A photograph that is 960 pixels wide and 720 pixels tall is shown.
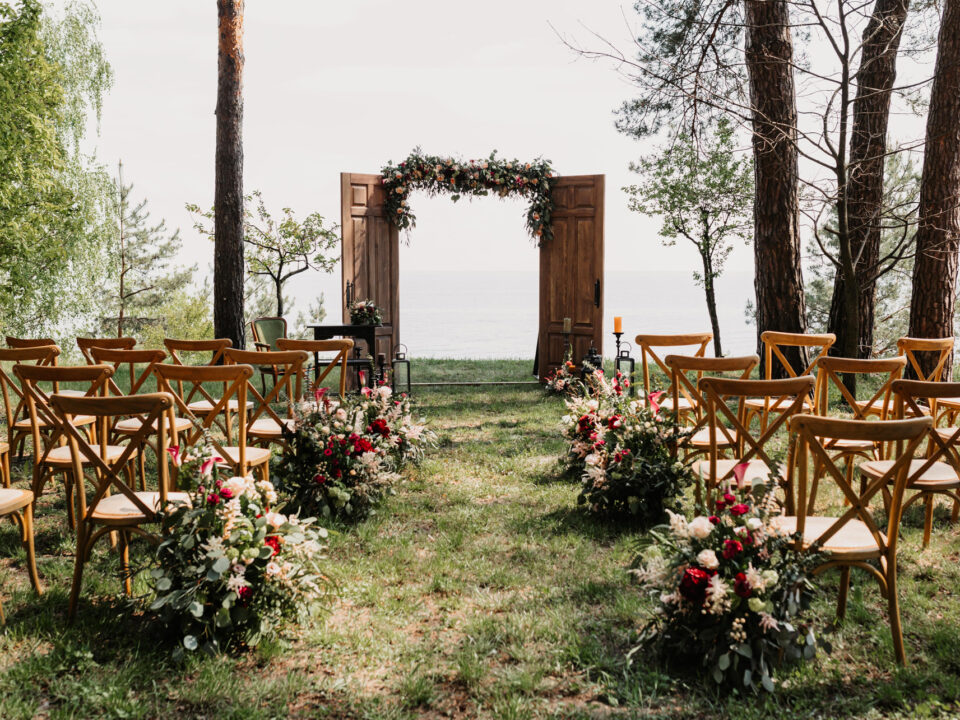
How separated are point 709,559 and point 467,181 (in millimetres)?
7031

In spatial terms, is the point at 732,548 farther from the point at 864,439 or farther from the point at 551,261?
the point at 551,261

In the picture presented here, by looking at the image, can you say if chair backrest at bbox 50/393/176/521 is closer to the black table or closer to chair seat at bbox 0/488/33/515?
chair seat at bbox 0/488/33/515

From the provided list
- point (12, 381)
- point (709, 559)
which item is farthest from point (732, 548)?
point (12, 381)

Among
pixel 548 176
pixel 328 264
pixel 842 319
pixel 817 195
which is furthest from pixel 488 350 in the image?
pixel 817 195

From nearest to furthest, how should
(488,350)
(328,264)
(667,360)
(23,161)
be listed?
(667,360)
(23,161)
(328,264)
(488,350)

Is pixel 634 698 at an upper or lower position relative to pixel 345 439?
lower

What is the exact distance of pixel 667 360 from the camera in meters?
3.70

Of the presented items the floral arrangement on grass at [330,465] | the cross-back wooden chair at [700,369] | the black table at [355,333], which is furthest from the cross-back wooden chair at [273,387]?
the black table at [355,333]

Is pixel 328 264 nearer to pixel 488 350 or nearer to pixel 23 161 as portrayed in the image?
pixel 23 161

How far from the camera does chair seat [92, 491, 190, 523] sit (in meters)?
2.62

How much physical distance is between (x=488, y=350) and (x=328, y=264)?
691 cm

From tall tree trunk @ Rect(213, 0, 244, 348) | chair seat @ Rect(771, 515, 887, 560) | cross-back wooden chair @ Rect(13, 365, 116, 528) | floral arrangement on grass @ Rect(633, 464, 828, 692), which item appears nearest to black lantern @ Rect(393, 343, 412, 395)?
tall tree trunk @ Rect(213, 0, 244, 348)

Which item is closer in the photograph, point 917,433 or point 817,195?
point 917,433

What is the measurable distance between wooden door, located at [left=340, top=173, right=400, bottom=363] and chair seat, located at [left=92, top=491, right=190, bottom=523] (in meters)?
5.21
